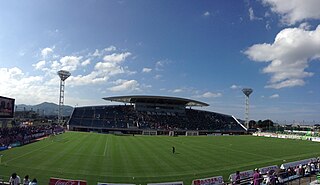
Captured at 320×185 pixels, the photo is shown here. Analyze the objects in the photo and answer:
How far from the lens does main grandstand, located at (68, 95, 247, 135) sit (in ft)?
282

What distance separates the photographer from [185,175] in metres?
23.8

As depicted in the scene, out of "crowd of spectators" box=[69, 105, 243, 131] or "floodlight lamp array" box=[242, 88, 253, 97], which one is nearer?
"crowd of spectators" box=[69, 105, 243, 131]

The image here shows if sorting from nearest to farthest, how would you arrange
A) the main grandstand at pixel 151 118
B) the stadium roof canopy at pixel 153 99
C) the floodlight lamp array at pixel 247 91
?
1. the main grandstand at pixel 151 118
2. the stadium roof canopy at pixel 153 99
3. the floodlight lamp array at pixel 247 91

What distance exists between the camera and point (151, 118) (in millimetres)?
95062

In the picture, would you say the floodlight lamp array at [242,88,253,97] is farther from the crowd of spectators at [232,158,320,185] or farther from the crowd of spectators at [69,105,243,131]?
the crowd of spectators at [232,158,320,185]

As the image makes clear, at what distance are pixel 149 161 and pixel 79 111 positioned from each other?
2782 inches

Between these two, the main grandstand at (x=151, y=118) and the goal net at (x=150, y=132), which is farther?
the main grandstand at (x=151, y=118)

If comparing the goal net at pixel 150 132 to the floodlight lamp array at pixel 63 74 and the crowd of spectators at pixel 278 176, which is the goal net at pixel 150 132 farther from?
the crowd of spectators at pixel 278 176

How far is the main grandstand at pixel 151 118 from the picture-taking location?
282 feet

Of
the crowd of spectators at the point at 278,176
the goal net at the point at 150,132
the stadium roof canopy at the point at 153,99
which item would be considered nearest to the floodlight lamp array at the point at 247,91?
the stadium roof canopy at the point at 153,99

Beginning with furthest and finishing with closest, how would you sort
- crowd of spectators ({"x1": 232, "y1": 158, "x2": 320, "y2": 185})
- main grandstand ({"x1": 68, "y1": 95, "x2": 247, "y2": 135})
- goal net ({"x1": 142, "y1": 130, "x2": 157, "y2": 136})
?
main grandstand ({"x1": 68, "y1": 95, "x2": 247, "y2": 135}) → goal net ({"x1": 142, "y1": 130, "x2": 157, "y2": 136}) → crowd of spectators ({"x1": 232, "y1": 158, "x2": 320, "y2": 185})

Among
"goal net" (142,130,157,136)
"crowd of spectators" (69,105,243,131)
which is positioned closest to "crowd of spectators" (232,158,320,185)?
"goal net" (142,130,157,136)

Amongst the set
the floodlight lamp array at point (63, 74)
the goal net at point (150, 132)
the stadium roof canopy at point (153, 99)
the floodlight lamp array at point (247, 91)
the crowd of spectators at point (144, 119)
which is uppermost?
the floodlight lamp array at point (63, 74)

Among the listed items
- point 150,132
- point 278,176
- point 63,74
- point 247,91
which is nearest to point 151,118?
point 150,132
